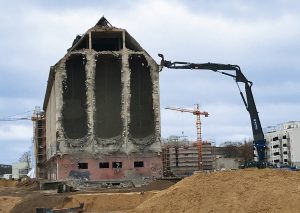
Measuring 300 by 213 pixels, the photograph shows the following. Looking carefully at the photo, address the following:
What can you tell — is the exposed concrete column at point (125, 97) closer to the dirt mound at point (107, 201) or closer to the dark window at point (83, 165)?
the dark window at point (83, 165)

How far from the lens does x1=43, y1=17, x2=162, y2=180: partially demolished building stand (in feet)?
155

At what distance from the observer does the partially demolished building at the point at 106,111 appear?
47.4 m

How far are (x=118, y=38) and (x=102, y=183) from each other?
14.6 meters

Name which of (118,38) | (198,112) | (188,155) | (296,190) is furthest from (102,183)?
(198,112)

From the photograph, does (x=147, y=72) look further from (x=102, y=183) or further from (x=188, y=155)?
(x=188, y=155)

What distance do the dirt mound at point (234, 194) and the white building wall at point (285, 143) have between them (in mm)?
91643

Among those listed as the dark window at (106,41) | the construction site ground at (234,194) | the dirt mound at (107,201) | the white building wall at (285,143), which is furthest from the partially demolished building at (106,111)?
the white building wall at (285,143)

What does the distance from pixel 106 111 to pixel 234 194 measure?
27.6 m

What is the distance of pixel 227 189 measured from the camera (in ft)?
76.4

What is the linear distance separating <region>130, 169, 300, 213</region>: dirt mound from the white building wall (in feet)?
301

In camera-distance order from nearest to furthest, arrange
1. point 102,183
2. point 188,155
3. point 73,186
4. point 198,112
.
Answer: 1. point 73,186
2. point 102,183
3. point 188,155
4. point 198,112

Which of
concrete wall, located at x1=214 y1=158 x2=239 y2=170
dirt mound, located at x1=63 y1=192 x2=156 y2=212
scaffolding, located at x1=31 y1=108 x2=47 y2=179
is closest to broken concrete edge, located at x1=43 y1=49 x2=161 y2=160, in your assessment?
dirt mound, located at x1=63 y1=192 x2=156 y2=212

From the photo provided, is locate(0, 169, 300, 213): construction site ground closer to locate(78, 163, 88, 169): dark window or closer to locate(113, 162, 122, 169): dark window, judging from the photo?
locate(113, 162, 122, 169): dark window

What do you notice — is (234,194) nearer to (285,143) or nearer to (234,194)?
(234,194)
